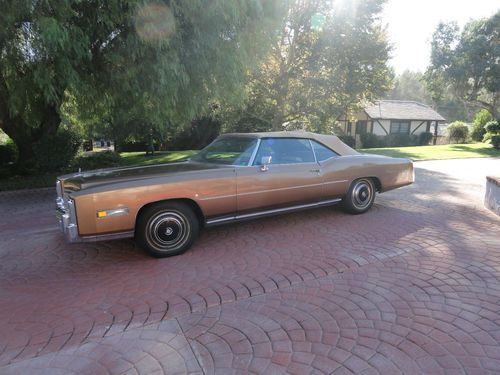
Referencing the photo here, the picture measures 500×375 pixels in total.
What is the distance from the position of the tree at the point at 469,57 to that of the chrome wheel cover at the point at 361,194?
26.6 meters

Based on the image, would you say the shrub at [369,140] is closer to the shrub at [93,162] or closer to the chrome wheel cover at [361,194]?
the shrub at [93,162]

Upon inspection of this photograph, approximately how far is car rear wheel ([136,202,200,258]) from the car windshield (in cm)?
106

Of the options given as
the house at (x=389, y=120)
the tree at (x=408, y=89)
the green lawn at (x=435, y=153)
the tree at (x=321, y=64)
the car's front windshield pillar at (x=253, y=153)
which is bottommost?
the green lawn at (x=435, y=153)

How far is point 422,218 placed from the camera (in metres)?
6.07

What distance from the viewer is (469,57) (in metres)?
27.0

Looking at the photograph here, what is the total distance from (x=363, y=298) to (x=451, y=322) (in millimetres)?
715

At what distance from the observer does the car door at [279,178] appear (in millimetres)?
4918

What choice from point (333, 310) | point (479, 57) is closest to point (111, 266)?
point (333, 310)

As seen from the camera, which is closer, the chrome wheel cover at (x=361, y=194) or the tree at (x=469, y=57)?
the chrome wheel cover at (x=361, y=194)

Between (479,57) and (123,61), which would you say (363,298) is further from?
(479,57)

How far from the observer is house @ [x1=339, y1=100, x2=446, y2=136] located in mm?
33438

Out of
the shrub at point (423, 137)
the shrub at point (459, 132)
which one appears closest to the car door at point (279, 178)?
the shrub at point (423, 137)

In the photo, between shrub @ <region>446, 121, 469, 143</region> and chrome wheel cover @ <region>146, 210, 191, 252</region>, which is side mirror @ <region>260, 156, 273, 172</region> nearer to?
chrome wheel cover @ <region>146, 210, 191, 252</region>

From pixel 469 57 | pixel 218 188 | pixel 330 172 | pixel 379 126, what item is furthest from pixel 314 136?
pixel 379 126
